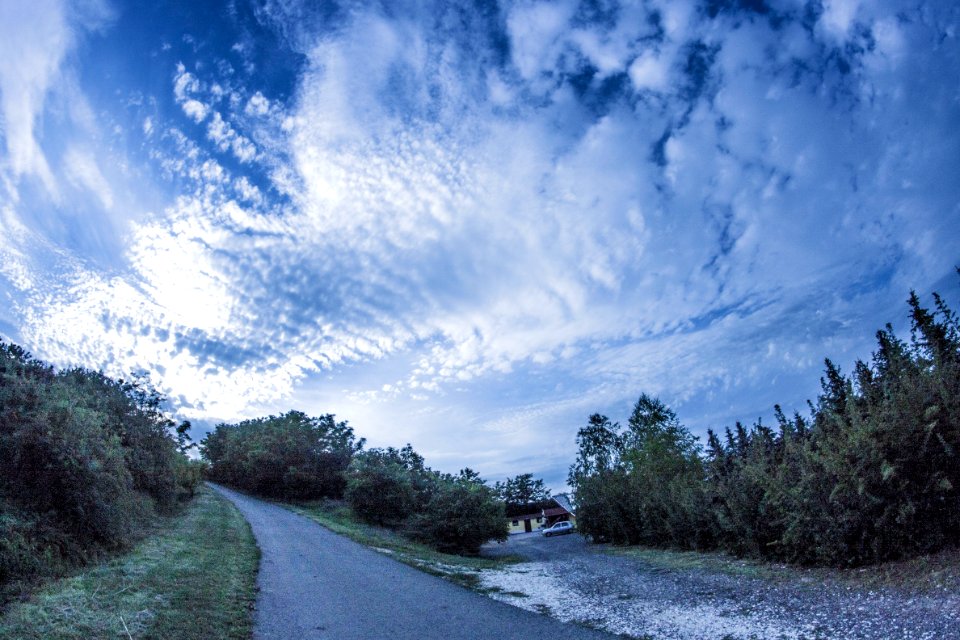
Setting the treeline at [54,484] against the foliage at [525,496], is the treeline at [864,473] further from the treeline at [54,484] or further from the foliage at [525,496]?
the foliage at [525,496]

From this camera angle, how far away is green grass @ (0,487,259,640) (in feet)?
18.4

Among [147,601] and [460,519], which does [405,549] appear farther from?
[147,601]

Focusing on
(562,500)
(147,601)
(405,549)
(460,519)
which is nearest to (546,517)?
(562,500)

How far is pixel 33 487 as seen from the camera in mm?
9297

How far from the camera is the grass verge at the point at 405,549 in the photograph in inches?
500

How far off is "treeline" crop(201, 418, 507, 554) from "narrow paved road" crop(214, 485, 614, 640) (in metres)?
8.90

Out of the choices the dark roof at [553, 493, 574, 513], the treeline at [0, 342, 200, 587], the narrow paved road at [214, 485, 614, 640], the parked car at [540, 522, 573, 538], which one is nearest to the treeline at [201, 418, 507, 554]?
the narrow paved road at [214, 485, 614, 640]

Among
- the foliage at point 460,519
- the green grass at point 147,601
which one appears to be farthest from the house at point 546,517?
the green grass at point 147,601

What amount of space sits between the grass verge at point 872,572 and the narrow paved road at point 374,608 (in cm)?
456

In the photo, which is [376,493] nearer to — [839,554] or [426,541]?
[426,541]

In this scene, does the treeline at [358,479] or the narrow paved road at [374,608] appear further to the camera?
the treeline at [358,479]

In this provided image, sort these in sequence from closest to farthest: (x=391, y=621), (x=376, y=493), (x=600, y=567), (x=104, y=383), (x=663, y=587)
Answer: (x=391, y=621)
(x=663, y=587)
(x=600, y=567)
(x=104, y=383)
(x=376, y=493)

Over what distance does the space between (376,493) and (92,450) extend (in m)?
18.1

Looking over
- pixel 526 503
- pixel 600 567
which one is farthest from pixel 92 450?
pixel 526 503
